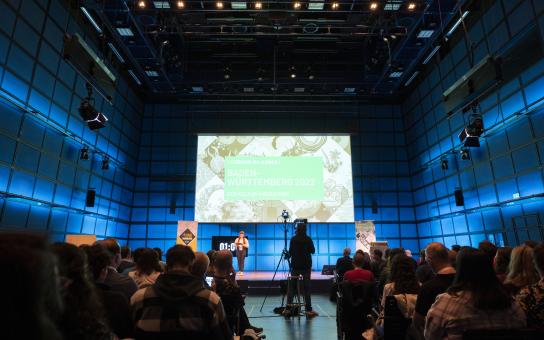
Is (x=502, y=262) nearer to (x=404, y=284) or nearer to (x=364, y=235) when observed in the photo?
(x=404, y=284)

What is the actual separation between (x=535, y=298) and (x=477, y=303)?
67cm

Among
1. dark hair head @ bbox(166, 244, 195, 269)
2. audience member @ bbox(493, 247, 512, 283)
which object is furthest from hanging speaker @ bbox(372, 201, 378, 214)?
dark hair head @ bbox(166, 244, 195, 269)

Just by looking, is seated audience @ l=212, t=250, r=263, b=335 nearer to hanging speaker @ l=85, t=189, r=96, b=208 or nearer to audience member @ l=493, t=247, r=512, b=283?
audience member @ l=493, t=247, r=512, b=283

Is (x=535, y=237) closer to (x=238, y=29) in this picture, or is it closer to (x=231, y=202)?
(x=231, y=202)

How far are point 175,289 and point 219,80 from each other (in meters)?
12.6

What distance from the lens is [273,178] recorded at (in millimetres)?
12180

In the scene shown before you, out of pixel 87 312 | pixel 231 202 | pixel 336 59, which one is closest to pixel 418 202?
pixel 336 59

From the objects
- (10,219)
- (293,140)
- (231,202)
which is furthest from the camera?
(293,140)

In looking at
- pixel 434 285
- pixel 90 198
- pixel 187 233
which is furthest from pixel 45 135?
pixel 434 285

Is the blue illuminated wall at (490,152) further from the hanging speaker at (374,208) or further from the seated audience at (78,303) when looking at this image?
the seated audience at (78,303)

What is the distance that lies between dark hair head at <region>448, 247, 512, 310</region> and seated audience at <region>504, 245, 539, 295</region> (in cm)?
73

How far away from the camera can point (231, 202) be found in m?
12.2

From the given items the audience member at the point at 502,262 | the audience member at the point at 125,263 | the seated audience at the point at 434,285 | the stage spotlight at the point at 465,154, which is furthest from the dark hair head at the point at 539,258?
the stage spotlight at the point at 465,154

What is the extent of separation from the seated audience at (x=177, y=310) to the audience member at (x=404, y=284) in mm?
1568
